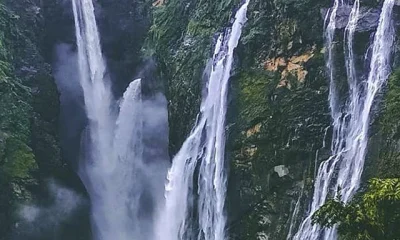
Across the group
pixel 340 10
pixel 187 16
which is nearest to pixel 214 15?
pixel 187 16

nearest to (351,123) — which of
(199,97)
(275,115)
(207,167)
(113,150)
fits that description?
(275,115)

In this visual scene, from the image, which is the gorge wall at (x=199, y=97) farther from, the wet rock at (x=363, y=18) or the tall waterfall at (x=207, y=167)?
the tall waterfall at (x=207, y=167)

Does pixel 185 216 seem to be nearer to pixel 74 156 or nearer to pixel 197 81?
pixel 197 81

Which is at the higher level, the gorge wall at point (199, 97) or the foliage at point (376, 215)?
the gorge wall at point (199, 97)

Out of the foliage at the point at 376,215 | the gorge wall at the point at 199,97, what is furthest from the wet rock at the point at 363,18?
the foliage at the point at 376,215

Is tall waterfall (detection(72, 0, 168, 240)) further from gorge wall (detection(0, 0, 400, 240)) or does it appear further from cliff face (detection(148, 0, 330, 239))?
cliff face (detection(148, 0, 330, 239))

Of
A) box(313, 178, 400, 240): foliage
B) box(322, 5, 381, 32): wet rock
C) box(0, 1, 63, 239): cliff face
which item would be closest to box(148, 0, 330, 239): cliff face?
box(322, 5, 381, 32): wet rock
